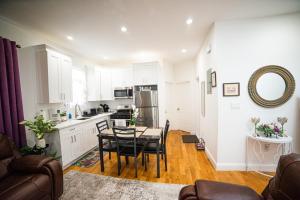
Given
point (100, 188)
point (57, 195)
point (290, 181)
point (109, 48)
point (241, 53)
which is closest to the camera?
point (290, 181)

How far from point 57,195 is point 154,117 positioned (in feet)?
10.5

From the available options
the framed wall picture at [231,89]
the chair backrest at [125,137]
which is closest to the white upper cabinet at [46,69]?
the chair backrest at [125,137]

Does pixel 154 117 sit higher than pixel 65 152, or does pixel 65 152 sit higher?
pixel 154 117

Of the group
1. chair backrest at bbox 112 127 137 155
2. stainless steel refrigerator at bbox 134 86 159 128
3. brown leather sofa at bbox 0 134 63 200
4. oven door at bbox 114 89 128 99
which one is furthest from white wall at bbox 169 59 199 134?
brown leather sofa at bbox 0 134 63 200

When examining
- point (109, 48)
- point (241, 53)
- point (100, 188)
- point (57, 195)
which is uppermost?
point (109, 48)

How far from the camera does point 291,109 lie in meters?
2.48

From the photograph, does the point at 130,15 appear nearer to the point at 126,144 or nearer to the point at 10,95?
the point at 126,144

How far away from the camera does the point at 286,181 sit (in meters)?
1.04

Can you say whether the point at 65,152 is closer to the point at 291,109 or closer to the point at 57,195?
A: the point at 57,195

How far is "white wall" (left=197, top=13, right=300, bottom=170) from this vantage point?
243cm

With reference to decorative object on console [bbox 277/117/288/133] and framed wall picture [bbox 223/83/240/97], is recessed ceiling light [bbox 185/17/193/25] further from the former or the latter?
decorative object on console [bbox 277/117/288/133]

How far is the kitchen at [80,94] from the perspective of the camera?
272 centimetres

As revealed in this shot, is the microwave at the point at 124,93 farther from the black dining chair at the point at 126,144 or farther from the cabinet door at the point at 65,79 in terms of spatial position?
the black dining chair at the point at 126,144

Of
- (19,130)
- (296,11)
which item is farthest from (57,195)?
(296,11)
